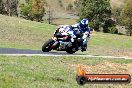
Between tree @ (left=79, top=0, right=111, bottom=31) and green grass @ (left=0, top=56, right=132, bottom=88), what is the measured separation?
300 feet

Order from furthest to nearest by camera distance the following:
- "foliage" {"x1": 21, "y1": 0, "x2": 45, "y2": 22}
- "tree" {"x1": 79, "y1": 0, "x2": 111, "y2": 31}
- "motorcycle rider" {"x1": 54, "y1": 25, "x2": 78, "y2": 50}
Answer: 1. "foliage" {"x1": 21, "y1": 0, "x2": 45, "y2": 22}
2. "tree" {"x1": 79, "y1": 0, "x2": 111, "y2": 31}
3. "motorcycle rider" {"x1": 54, "y1": 25, "x2": 78, "y2": 50}

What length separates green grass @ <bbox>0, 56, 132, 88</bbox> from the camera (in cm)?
1481

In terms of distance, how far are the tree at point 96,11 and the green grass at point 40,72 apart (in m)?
91.5

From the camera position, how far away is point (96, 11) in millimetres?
117250

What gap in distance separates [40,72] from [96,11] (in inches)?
3964

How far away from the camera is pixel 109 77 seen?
9148 millimetres

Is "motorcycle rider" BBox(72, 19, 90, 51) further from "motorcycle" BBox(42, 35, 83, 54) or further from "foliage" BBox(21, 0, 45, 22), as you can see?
"foliage" BBox(21, 0, 45, 22)

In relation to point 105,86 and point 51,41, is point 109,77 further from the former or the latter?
point 51,41

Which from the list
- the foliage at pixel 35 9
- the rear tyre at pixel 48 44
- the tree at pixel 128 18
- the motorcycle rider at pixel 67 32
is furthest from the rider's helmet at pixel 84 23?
the foliage at pixel 35 9

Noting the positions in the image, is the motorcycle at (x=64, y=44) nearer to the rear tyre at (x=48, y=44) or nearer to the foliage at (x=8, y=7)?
the rear tyre at (x=48, y=44)

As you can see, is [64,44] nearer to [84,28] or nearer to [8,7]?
[84,28]

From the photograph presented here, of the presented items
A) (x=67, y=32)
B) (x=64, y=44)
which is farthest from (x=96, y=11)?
(x=67, y=32)

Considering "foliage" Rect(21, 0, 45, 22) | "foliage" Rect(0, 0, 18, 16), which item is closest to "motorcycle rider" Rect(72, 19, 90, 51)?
"foliage" Rect(21, 0, 45, 22)

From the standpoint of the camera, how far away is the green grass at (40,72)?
1481 centimetres
